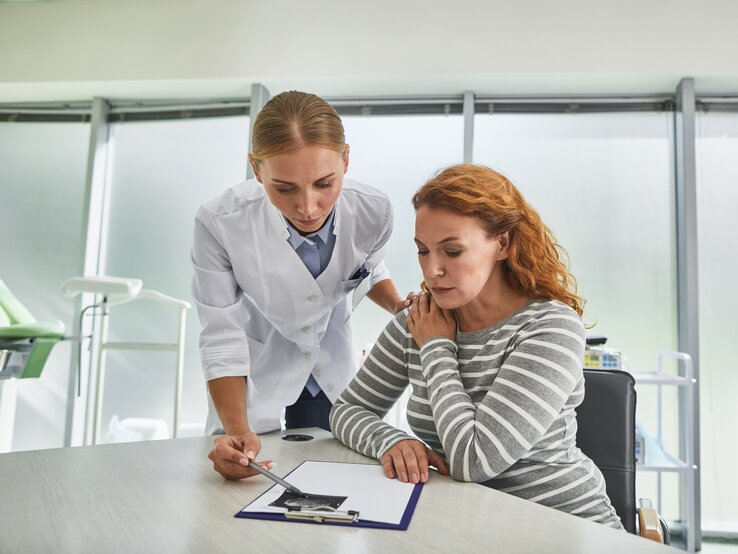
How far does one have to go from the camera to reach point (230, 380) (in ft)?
4.10

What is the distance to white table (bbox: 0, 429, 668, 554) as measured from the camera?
0.63 meters

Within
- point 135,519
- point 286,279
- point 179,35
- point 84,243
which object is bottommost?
point 135,519

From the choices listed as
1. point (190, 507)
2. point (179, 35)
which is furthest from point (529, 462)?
point (179, 35)

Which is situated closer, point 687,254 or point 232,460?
point 232,460

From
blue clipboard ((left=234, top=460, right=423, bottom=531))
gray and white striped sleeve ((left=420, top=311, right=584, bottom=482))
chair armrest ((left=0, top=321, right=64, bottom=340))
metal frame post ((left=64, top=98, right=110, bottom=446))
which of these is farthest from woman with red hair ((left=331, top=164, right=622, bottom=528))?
metal frame post ((left=64, top=98, right=110, bottom=446))

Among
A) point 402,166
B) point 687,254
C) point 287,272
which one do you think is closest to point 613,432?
point 287,272

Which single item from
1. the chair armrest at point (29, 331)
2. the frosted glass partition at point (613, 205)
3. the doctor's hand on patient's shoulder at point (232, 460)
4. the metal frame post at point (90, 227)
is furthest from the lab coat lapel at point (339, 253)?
the metal frame post at point (90, 227)

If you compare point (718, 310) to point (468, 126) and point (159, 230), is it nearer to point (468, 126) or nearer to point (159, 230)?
point (468, 126)

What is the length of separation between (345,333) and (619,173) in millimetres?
2140

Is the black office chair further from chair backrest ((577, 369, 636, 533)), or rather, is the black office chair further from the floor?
the floor

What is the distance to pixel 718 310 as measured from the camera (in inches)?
117

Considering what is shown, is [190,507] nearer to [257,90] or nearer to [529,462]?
[529,462]

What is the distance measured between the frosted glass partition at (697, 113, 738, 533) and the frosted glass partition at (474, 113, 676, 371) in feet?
0.50

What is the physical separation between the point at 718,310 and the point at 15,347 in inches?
128
